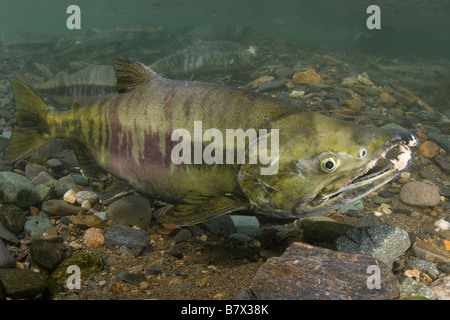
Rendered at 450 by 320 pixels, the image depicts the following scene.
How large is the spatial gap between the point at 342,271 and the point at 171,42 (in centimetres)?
1928

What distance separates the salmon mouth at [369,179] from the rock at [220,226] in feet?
4.81

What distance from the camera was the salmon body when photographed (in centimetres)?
257

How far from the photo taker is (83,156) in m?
4.23

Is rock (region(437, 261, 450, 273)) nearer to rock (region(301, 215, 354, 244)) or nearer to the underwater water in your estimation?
the underwater water

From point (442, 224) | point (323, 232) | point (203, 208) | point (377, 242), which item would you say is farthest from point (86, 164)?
point (442, 224)

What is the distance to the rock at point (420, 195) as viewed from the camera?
460 centimetres

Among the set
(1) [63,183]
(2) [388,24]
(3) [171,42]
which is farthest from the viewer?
(2) [388,24]

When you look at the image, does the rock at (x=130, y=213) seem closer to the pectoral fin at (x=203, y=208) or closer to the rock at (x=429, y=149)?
the pectoral fin at (x=203, y=208)

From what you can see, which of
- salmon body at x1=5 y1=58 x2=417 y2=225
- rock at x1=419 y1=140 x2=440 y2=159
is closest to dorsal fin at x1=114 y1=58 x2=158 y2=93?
salmon body at x1=5 y1=58 x2=417 y2=225

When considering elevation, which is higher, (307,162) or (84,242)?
(307,162)

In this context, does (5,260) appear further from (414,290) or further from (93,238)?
(414,290)

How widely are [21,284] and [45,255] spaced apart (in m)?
0.60
